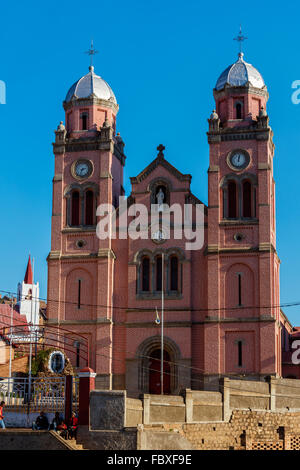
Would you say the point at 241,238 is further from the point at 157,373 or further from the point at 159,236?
the point at 157,373

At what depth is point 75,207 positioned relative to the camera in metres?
60.3

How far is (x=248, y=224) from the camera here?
5684 cm

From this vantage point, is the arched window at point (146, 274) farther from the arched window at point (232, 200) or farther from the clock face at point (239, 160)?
the clock face at point (239, 160)

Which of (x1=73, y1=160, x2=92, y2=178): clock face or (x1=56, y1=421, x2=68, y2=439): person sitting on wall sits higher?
(x1=73, y1=160, x2=92, y2=178): clock face

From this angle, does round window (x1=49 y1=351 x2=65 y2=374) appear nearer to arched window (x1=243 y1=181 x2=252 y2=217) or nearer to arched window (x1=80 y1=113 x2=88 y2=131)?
arched window (x1=243 y1=181 x2=252 y2=217)

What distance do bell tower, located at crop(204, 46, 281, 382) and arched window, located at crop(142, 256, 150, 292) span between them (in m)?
4.18

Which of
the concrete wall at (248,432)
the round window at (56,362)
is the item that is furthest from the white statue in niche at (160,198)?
the concrete wall at (248,432)

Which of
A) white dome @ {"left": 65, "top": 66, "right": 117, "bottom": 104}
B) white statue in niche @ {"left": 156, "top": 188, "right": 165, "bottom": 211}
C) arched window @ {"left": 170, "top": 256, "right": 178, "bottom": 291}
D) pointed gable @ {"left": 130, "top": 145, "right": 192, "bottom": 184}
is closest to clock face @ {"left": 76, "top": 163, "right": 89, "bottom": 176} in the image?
pointed gable @ {"left": 130, "top": 145, "right": 192, "bottom": 184}

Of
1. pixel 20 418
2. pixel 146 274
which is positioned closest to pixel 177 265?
pixel 146 274

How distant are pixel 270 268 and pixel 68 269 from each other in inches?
506

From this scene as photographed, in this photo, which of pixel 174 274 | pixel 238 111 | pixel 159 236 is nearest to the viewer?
pixel 174 274

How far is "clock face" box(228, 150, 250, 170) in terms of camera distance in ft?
190

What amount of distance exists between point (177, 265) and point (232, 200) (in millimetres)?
5346
